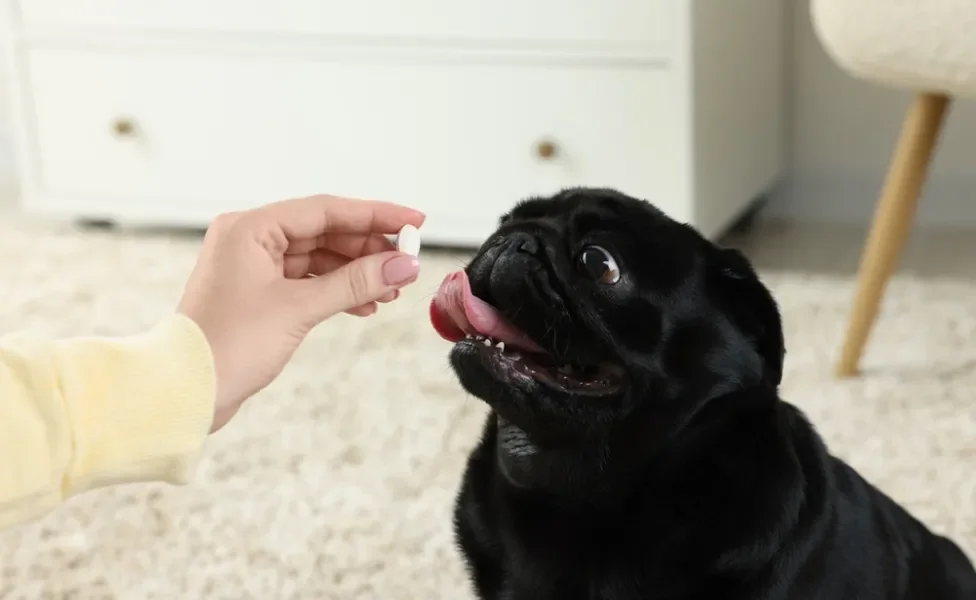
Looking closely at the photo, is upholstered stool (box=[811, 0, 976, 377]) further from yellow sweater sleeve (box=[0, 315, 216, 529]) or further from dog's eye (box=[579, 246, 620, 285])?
yellow sweater sleeve (box=[0, 315, 216, 529])

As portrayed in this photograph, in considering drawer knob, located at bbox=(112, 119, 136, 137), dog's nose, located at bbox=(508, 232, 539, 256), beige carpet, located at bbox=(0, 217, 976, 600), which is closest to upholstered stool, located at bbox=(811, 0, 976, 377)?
beige carpet, located at bbox=(0, 217, 976, 600)

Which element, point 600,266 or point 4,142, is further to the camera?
point 4,142

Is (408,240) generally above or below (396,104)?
above

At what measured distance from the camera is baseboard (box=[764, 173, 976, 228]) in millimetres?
2207

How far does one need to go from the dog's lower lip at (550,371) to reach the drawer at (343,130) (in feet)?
3.66

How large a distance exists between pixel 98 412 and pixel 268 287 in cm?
14

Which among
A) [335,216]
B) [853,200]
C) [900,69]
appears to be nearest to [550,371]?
[335,216]

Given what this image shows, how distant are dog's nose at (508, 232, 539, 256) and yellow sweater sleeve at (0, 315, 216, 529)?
231 millimetres

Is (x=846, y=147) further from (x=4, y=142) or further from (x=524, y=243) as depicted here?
(x=4, y=142)

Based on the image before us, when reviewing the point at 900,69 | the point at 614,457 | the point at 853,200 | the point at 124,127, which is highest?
the point at 900,69

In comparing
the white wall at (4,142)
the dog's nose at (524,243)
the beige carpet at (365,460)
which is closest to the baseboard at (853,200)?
the beige carpet at (365,460)

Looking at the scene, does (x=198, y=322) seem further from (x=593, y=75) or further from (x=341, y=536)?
(x=593, y=75)

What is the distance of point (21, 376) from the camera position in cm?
62

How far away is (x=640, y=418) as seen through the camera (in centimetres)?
82
